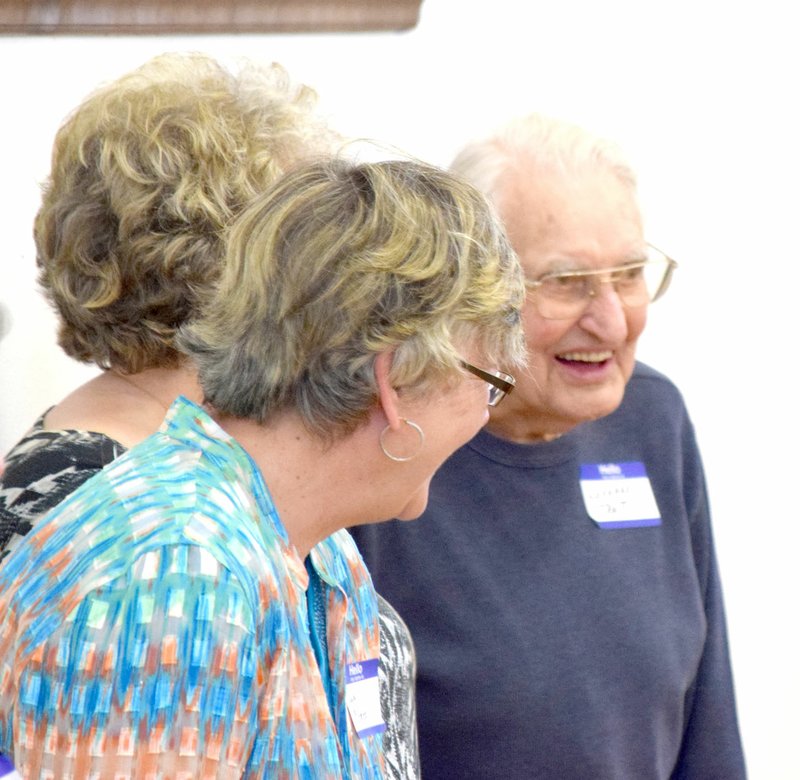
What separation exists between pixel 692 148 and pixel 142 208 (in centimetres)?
152

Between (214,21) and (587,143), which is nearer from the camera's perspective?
(587,143)

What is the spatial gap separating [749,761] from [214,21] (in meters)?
1.94

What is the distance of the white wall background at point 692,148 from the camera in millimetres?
2092

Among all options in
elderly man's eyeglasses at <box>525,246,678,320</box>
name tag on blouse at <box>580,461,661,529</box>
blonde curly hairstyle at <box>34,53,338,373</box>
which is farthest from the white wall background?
blonde curly hairstyle at <box>34,53,338,373</box>

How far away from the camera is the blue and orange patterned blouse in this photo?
850 millimetres

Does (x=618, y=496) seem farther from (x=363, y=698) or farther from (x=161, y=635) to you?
(x=161, y=635)

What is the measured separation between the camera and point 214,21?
6.58ft

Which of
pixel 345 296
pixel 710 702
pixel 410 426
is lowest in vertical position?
pixel 710 702

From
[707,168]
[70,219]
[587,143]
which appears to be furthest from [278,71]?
[707,168]

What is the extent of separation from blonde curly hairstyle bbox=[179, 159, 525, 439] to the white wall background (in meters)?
1.00

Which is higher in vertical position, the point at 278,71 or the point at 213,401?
the point at 278,71

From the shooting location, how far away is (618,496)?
169 cm

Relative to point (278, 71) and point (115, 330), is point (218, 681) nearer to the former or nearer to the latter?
point (115, 330)

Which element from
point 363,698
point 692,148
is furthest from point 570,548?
point 692,148
